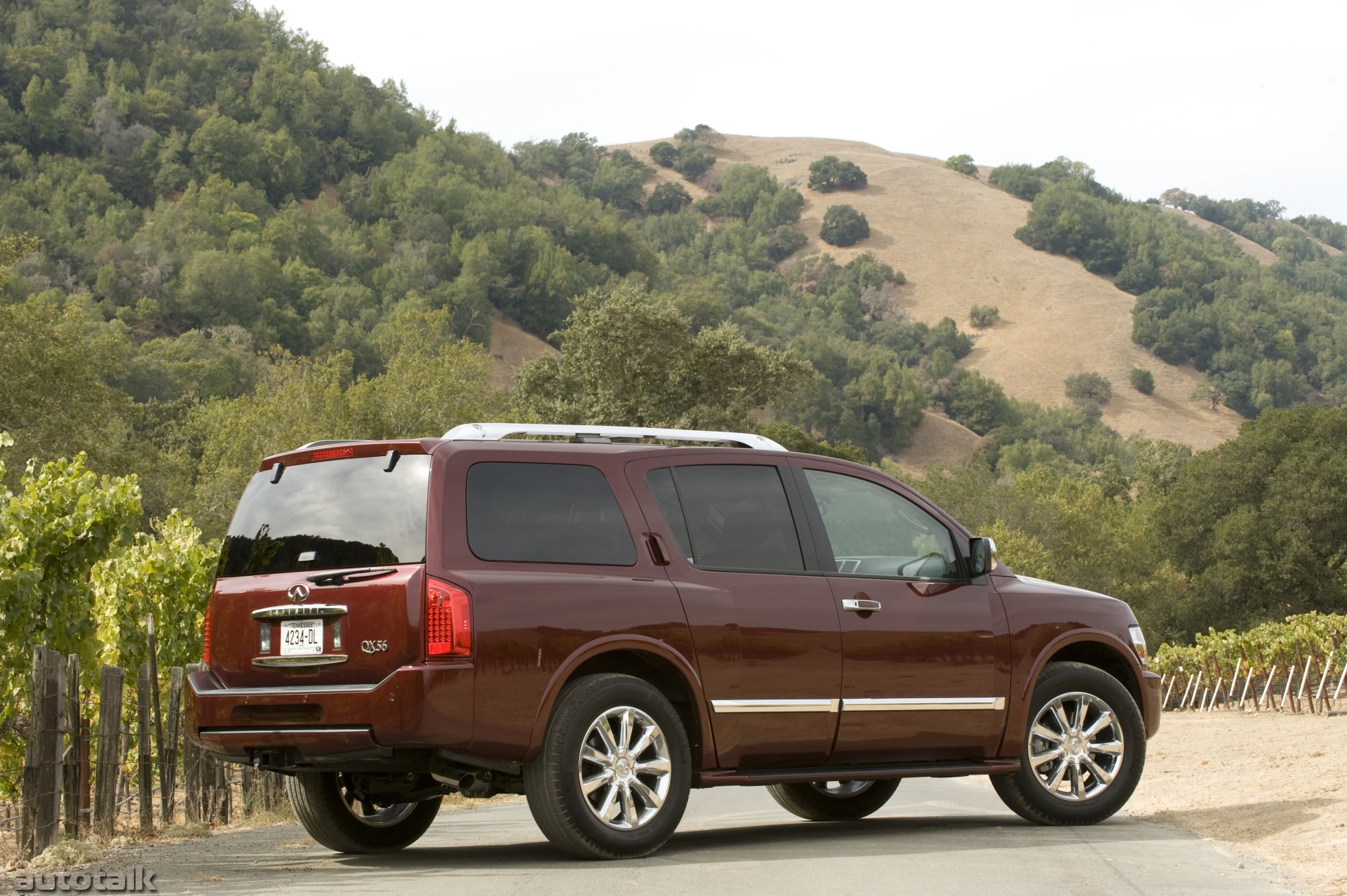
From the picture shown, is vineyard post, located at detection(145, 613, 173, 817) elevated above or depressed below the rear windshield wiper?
below

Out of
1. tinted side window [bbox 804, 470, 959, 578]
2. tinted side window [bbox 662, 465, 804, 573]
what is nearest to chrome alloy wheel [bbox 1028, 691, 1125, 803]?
tinted side window [bbox 804, 470, 959, 578]

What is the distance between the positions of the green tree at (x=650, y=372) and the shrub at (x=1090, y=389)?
326 ft

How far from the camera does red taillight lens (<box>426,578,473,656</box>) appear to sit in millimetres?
7207

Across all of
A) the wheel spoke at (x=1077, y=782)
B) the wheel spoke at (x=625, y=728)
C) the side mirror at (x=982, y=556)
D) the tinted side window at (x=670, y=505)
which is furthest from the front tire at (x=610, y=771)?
the wheel spoke at (x=1077, y=782)

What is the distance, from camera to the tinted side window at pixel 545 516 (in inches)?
297

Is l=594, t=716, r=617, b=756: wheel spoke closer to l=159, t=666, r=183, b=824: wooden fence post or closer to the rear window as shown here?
the rear window

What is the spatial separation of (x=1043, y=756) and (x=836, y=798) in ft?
5.57

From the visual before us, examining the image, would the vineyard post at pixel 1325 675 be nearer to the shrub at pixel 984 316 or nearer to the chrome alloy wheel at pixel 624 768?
the chrome alloy wheel at pixel 624 768

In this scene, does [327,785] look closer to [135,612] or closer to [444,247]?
[135,612]

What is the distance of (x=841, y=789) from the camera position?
10625mm

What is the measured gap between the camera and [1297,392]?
506 ft

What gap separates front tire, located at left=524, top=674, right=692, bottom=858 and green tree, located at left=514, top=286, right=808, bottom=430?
155ft

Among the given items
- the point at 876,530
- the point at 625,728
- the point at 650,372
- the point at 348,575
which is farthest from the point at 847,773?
the point at 650,372

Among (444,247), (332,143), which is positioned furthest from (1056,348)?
(332,143)
